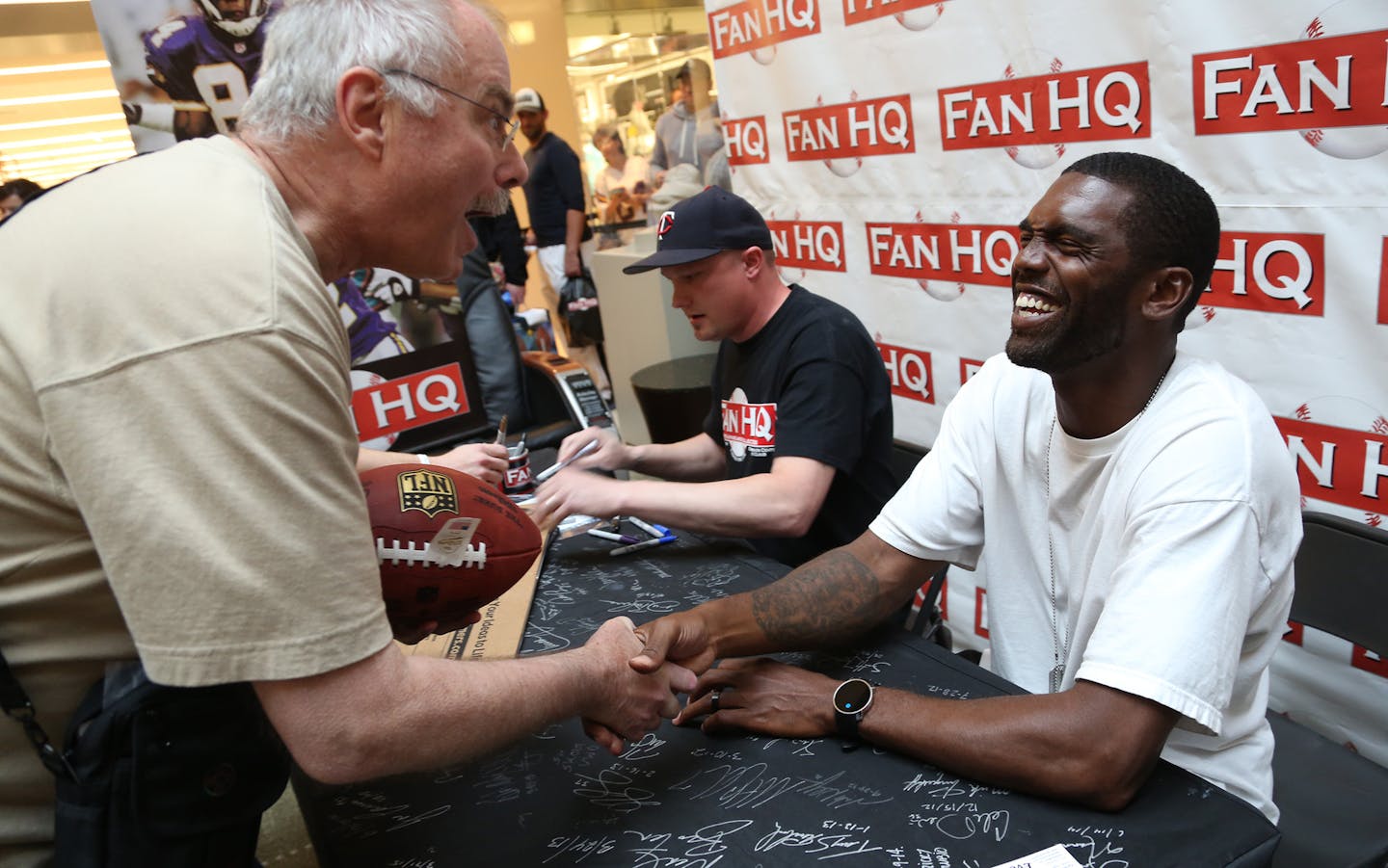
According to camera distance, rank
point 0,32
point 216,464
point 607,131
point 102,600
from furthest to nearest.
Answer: point 607,131 < point 0,32 < point 102,600 < point 216,464

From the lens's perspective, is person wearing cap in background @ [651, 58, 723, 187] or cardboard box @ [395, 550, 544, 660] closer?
cardboard box @ [395, 550, 544, 660]

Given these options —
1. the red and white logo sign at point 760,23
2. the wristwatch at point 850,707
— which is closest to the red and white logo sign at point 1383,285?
the wristwatch at point 850,707

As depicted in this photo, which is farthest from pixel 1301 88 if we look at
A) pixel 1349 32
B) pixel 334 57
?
pixel 334 57

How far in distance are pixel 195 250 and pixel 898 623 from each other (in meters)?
1.34

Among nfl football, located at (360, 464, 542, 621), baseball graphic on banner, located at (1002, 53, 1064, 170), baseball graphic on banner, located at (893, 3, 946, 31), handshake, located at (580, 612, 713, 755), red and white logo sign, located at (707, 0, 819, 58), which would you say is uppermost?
red and white logo sign, located at (707, 0, 819, 58)

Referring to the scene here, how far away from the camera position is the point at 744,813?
1098 mm

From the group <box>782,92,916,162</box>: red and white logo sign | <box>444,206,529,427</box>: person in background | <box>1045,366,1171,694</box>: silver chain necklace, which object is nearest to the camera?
<box>1045,366,1171,694</box>: silver chain necklace

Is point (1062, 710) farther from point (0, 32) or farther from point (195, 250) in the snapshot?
point (0, 32)

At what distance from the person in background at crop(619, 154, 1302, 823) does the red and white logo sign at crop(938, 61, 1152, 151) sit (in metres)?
0.85

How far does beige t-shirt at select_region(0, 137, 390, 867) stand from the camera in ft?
2.54

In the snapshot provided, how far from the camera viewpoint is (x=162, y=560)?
2.56ft

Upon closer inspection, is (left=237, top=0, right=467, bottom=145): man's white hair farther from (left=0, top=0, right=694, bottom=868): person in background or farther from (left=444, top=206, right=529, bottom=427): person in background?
(left=444, top=206, right=529, bottom=427): person in background

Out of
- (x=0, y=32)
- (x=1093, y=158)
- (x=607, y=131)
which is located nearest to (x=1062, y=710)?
(x=1093, y=158)

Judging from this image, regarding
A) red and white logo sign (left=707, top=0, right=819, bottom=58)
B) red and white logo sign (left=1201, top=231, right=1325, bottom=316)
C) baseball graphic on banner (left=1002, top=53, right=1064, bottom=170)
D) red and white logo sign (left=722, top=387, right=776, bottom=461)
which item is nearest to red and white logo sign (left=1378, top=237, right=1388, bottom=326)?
red and white logo sign (left=1201, top=231, right=1325, bottom=316)
